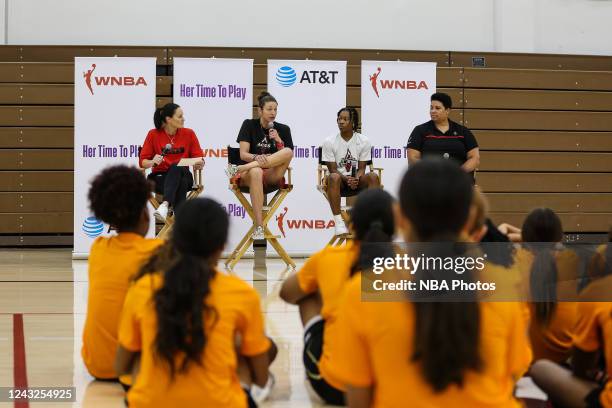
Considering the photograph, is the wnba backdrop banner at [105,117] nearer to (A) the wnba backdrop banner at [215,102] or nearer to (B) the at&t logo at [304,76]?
(A) the wnba backdrop banner at [215,102]

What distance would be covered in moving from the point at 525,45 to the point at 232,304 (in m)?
8.75

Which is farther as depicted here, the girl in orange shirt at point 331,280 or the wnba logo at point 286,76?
the wnba logo at point 286,76

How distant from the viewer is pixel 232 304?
2.06 m

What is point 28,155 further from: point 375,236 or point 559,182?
point 375,236

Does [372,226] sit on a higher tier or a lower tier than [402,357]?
higher

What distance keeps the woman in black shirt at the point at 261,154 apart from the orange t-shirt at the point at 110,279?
151 inches

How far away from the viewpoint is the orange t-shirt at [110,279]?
310cm

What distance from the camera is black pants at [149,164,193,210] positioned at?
7.00 m

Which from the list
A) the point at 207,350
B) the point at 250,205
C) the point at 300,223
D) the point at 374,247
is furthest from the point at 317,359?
the point at 300,223

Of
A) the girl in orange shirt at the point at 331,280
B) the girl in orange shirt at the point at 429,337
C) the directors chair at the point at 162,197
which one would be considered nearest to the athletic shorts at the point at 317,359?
the girl in orange shirt at the point at 331,280

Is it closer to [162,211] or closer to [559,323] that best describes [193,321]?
[559,323]

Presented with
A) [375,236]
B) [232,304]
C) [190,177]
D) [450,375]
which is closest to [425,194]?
Result: [450,375]

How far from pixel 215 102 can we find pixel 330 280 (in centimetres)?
569

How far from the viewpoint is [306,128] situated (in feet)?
27.4
